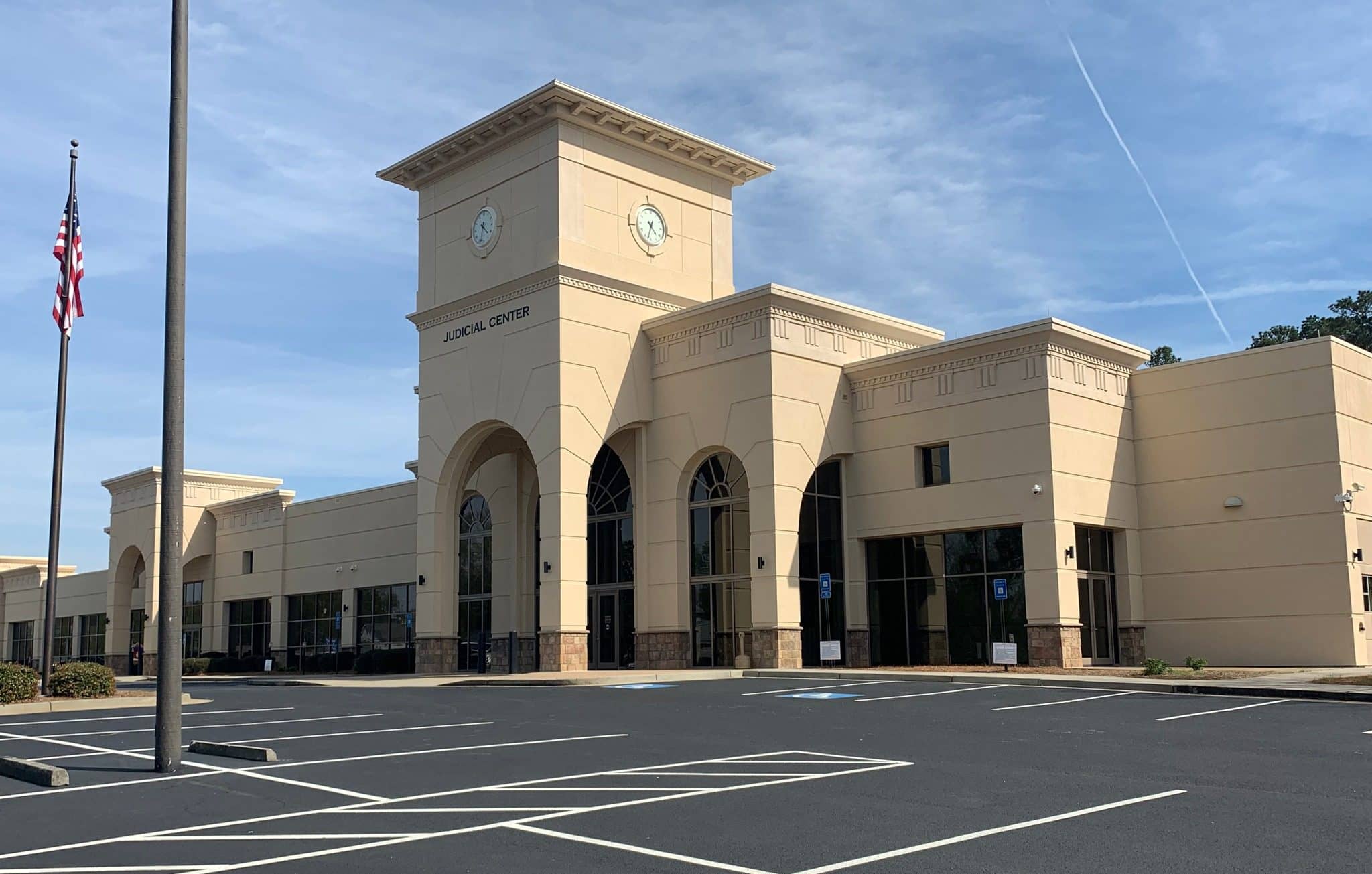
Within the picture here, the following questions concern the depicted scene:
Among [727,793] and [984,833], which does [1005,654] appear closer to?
[727,793]

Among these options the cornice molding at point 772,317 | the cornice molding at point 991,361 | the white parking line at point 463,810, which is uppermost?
the cornice molding at point 772,317

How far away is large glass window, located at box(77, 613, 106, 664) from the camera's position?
66562 millimetres

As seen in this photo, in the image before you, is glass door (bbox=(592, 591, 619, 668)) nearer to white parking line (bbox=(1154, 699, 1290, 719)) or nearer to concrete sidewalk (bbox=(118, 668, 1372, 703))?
concrete sidewalk (bbox=(118, 668, 1372, 703))

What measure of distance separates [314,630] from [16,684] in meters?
26.9

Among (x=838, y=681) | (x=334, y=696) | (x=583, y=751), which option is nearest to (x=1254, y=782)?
(x=583, y=751)

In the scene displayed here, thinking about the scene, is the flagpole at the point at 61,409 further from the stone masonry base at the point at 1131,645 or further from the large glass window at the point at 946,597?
the stone masonry base at the point at 1131,645

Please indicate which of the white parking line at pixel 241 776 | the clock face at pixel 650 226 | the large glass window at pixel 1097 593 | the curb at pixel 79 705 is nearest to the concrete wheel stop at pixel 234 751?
the white parking line at pixel 241 776

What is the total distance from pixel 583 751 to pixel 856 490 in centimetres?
2242

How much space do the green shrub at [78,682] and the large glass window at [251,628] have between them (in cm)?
2699

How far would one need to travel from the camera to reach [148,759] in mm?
14383

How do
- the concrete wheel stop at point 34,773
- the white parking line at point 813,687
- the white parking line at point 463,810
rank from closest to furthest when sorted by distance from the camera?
the white parking line at point 463,810
the concrete wheel stop at point 34,773
the white parking line at point 813,687

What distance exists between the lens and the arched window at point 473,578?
41406mm

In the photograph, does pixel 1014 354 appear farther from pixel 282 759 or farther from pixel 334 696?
pixel 282 759

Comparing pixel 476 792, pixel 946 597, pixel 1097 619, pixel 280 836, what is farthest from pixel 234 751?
pixel 1097 619
